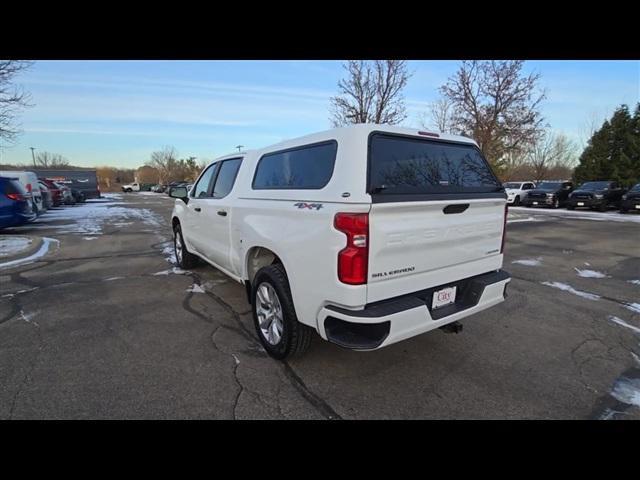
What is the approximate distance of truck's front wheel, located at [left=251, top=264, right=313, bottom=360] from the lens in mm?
2926

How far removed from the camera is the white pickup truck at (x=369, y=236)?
234cm

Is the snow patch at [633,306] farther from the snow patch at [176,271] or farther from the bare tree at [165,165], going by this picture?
the bare tree at [165,165]

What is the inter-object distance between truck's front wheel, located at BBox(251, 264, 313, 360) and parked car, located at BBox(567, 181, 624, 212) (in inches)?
904

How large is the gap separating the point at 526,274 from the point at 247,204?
5431 mm

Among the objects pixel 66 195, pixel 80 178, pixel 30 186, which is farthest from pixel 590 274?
pixel 80 178

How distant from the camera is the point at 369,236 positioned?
2.28 m

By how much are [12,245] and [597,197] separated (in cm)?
2631

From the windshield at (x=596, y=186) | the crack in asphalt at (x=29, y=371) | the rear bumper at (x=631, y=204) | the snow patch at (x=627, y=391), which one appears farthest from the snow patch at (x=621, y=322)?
the windshield at (x=596, y=186)

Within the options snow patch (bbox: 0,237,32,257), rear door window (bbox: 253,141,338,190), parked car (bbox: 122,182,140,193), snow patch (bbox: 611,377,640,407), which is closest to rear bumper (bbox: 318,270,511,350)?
rear door window (bbox: 253,141,338,190)

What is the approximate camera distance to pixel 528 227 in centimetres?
1286
